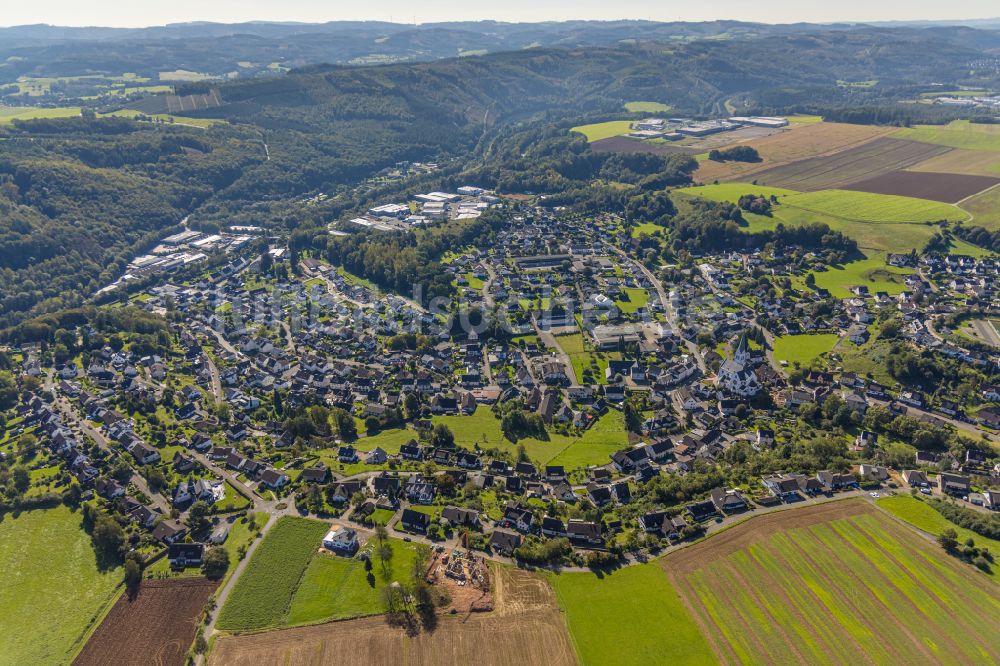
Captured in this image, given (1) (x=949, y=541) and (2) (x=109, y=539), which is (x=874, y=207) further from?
(2) (x=109, y=539)

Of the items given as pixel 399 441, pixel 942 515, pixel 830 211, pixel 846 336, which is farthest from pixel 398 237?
pixel 942 515

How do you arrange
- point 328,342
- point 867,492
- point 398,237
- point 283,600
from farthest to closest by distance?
1. point 398,237
2. point 328,342
3. point 867,492
4. point 283,600

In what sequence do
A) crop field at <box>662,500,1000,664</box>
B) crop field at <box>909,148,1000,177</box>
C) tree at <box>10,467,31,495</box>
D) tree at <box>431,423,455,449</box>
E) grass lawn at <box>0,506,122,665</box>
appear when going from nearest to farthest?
1. crop field at <box>662,500,1000,664</box>
2. grass lawn at <box>0,506,122,665</box>
3. tree at <box>10,467,31,495</box>
4. tree at <box>431,423,455,449</box>
5. crop field at <box>909,148,1000,177</box>

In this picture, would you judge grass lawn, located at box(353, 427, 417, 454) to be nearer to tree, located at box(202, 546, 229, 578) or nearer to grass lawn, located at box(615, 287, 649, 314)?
tree, located at box(202, 546, 229, 578)

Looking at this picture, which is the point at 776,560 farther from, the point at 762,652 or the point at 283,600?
the point at 283,600

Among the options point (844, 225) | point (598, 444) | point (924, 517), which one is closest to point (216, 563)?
point (598, 444)

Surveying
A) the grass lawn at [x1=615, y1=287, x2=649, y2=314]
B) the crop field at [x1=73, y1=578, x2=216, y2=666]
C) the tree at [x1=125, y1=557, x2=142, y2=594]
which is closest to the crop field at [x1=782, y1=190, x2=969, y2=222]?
the grass lawn at [x1=615, y1=287, x2=649, y2=314]

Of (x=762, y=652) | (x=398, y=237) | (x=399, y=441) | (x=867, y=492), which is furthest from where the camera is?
→ (x=398, y=237)
